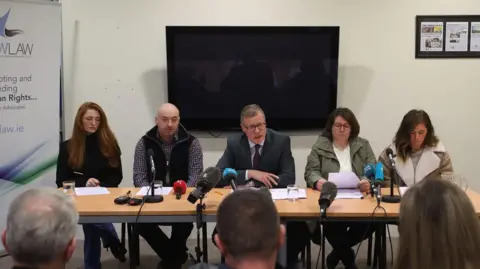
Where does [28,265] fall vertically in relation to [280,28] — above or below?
below

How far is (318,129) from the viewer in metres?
4.78

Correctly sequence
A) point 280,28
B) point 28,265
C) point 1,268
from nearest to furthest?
point 28,265 → point 1,268 → point 280,28

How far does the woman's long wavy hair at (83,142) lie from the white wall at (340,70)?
894mm

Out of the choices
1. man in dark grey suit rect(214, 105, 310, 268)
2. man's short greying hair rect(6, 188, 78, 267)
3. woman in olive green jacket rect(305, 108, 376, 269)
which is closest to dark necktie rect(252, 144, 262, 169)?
man in dark grey suit rect(214, 105, 310, 268)

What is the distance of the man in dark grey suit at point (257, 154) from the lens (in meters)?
3.63

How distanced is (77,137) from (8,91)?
0.70 m

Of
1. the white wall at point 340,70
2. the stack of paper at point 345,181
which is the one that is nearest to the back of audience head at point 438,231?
the stack of paper at point 345,181

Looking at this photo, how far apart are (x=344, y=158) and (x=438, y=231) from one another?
2239mm

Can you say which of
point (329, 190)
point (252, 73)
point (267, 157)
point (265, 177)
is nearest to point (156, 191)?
point (265, 177)

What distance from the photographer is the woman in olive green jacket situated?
3.70m

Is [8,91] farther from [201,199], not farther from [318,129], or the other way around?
[318,129]

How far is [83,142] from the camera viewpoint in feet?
12.6

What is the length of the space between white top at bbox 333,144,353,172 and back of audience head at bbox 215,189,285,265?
2.28 metres

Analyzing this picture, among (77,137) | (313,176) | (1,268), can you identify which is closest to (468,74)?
(313,176)
